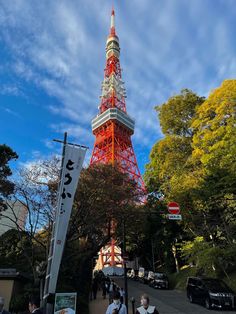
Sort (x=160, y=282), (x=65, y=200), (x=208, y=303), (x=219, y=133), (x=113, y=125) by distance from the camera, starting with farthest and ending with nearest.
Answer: (x=113, y=125) < (x=160, y=282) < (x=219, y=133) < (x=208, y=303) < (x=65, y=200)

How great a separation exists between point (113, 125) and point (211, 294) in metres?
37.1

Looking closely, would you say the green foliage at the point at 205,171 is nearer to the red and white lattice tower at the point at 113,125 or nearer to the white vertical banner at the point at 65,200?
the white vertical banner at the point at 65,200

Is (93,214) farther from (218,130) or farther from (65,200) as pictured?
(218,130)

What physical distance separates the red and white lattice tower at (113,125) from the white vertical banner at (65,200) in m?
31.3

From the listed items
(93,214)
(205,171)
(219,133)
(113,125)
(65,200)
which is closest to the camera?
(65,200)

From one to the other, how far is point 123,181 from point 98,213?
11.0ft

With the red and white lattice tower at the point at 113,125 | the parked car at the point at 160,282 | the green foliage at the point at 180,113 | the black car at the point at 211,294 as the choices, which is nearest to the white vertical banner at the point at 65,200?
the black car at the point at 211,294

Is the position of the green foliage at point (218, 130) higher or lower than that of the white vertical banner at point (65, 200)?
higher

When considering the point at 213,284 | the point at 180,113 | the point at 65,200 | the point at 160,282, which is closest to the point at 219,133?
the point at 180,113

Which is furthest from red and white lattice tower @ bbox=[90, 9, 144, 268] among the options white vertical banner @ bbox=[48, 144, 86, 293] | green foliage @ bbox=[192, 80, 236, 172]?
white vertical banner @ bbox=[48, 144, 86, 293]

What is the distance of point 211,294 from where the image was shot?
12148 millimetres

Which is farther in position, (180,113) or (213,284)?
(180,113)

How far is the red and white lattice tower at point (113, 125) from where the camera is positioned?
40281 mm

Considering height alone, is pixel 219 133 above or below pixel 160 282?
above
